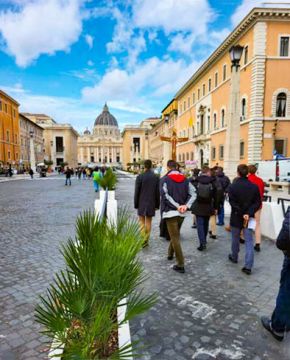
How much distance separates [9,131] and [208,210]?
57.4 m

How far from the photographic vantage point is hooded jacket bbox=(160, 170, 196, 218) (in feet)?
14.1

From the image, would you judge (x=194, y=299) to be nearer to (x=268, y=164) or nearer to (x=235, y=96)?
(x=235, y=96)

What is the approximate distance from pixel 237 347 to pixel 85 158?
14911 centimetres

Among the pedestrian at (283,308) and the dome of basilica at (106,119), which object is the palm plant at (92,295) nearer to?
the pedestrian at (283,308)

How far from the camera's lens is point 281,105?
2256cm

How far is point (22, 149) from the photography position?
6312 cm

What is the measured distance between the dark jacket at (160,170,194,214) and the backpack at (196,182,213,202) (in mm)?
905

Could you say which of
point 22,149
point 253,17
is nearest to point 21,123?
point 22,149

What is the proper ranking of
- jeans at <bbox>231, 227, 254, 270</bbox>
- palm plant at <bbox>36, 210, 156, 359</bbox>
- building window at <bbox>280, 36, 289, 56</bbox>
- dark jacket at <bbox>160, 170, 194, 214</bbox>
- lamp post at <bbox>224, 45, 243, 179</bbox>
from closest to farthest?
palm plant at <bbox>36, 210, 156, 359</bbox> < jeans at <bbox>231, 227, 254, 270</bbox> < dark jacket at <bbox>160, 170, 194, 214</bbox> < lamp post at <bbox>224, 45, 243, 179</bbox> < building window at <bbox>280, 36, 289, 56</bbox>

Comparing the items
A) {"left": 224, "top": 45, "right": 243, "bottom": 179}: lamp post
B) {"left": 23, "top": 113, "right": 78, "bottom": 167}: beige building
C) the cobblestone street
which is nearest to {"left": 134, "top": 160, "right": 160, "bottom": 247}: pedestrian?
the cobblestone street

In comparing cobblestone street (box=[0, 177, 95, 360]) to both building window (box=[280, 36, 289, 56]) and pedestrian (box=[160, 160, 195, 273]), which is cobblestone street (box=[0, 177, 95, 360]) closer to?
pedestrian (box=[160, 160, 195, 273])

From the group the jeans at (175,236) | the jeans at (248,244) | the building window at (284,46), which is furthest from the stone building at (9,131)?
the jeans at (248,244)

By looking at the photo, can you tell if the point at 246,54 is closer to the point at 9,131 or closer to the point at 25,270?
the point at 25,270

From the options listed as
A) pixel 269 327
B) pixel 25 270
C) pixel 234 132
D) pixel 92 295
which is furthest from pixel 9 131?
pixel 269 327
